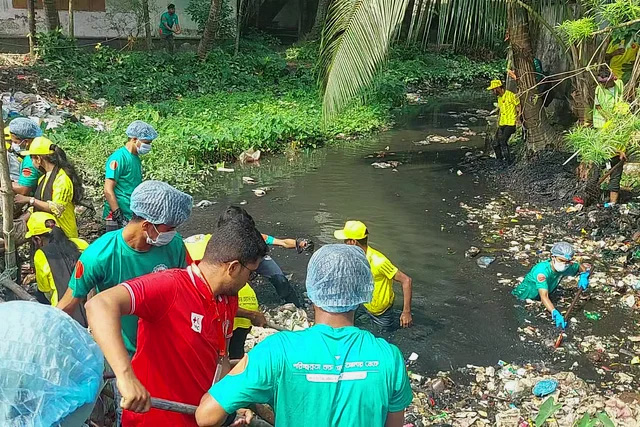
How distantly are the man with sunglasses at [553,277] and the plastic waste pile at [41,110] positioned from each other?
27.1 feet

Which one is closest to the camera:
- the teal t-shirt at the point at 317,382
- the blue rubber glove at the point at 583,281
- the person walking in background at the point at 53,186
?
the teal t-shirt at the point at 317,382

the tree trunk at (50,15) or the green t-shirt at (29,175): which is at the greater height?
the tree trunk at (50,15)

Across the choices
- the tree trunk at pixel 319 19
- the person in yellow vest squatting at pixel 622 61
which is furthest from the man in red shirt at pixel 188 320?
the tree trunk at pixel 319 19

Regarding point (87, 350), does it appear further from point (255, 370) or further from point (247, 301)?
point (247, 301)

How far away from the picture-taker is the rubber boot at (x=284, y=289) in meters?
5.58

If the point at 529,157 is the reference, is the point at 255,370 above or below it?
above

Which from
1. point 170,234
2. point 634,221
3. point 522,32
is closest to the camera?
point 170,234

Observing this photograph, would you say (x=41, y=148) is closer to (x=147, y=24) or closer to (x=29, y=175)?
(x=29, y=175)

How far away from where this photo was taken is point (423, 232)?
7.97m

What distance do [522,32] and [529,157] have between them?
6.99ft

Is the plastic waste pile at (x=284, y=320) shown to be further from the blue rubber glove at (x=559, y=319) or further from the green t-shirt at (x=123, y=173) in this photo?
the blue rubber glove at (x=559, y=319)

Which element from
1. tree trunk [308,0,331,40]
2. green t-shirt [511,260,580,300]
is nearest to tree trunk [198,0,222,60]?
tree trunk [308,0,331,40]

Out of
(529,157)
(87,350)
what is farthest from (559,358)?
(529,157)

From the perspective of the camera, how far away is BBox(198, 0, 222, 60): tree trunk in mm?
16641
